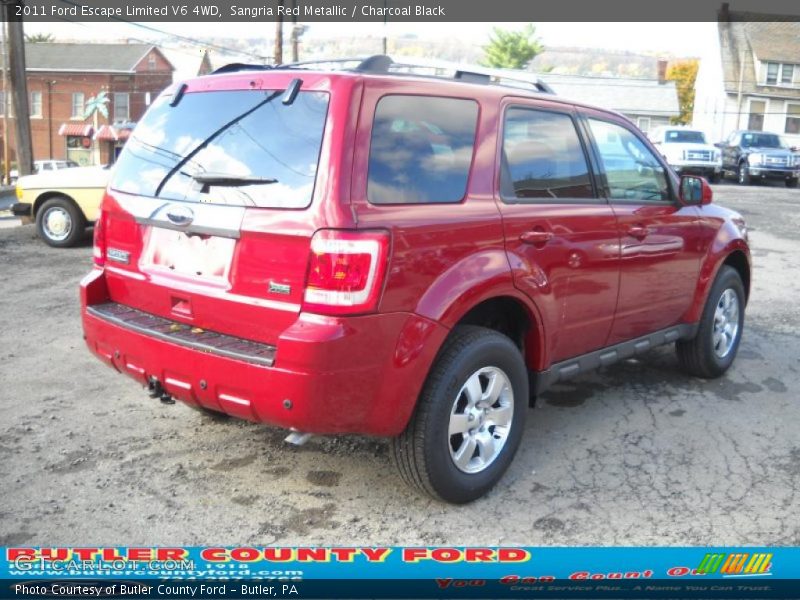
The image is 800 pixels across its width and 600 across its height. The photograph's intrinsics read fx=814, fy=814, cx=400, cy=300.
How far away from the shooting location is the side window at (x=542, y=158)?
12.8 feet

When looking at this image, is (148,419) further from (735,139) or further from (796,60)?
(796,60)

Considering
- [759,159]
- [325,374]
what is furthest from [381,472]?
[759,159]

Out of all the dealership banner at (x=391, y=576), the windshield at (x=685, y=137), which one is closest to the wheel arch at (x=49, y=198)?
the dealership banner at (x=391, y=576)

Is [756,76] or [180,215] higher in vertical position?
[756,76]

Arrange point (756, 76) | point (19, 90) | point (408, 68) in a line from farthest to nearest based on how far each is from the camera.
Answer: point (756, 76) → point (19, 90) → point (408, 68)

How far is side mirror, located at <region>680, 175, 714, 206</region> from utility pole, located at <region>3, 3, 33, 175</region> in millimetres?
14184

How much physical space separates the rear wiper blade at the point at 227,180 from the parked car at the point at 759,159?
27.2 meters

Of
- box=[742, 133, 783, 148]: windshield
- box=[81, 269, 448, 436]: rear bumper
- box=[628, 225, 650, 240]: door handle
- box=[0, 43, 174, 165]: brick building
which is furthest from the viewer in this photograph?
box=[0, 43, 174, 165]: brick building

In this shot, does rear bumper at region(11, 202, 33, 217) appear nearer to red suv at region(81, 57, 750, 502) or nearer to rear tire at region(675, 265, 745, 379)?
red suv at region(81, 57, 750, 502)

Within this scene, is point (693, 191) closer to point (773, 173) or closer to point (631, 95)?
point (773, 173)

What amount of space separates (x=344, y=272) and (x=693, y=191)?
9.61 feet

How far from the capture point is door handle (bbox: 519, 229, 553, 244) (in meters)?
3.82

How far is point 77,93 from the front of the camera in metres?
56.6

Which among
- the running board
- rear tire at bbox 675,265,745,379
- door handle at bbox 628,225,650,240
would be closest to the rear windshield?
the running board
